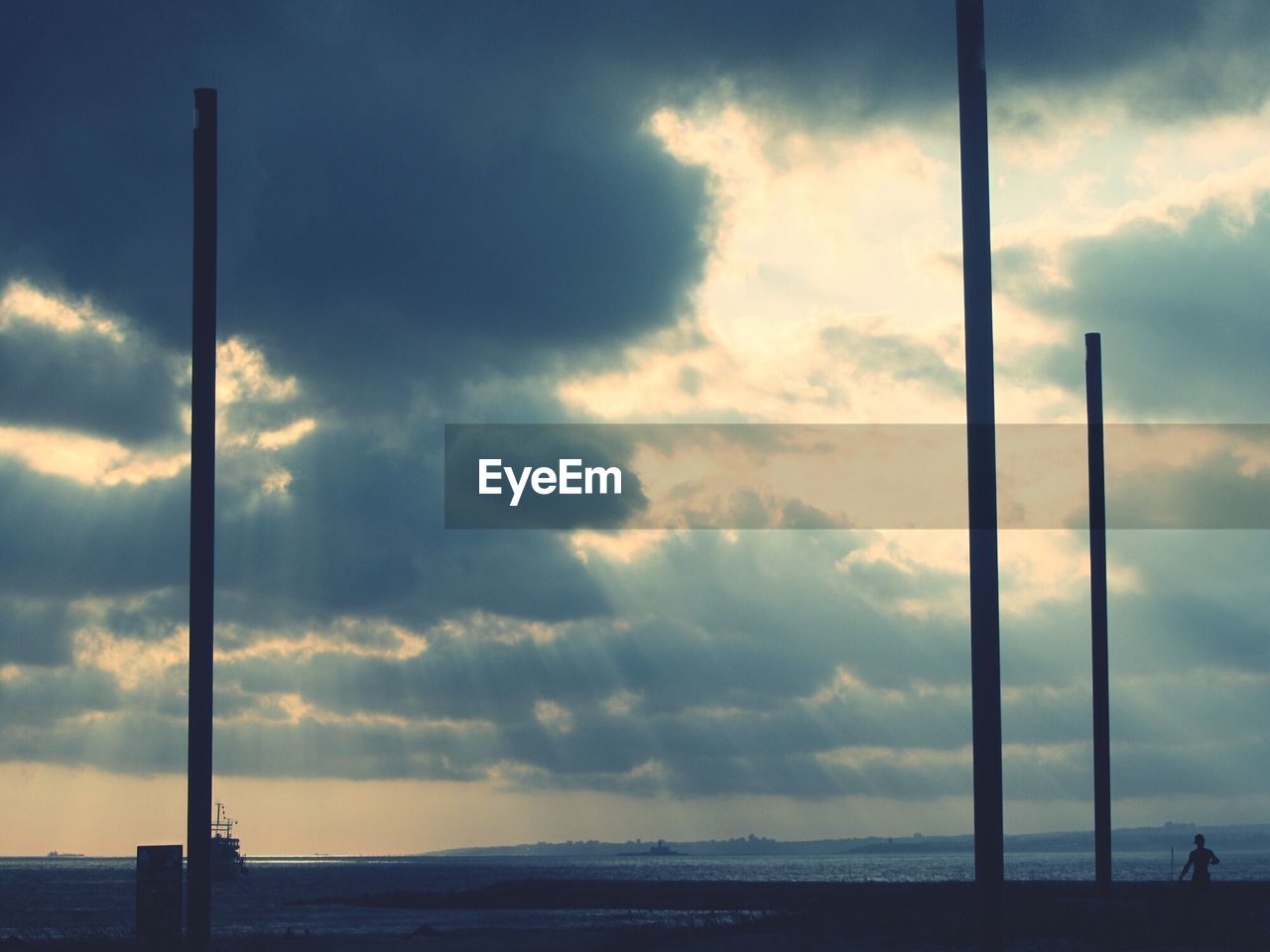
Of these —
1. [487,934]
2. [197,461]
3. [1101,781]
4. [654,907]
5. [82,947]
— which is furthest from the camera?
[654,907]

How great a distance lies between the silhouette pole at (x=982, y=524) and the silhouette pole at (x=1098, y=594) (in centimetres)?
1600

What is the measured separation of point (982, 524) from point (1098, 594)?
55.5 feet

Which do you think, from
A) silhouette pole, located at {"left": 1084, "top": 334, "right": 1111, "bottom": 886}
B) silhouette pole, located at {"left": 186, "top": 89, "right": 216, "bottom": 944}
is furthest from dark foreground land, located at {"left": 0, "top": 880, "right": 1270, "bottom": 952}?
silhouette pole, located at {"left": 186, "top": 89, "right": 216, "bottom": 944}

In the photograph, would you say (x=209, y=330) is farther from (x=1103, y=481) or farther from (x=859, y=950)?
(x=1103, y=481)

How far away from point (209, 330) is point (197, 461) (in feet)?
4.64

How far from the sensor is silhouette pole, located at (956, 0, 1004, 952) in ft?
36.4

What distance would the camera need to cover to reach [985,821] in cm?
1113

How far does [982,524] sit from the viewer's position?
443 inches

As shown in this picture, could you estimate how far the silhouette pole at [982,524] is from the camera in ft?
36.4

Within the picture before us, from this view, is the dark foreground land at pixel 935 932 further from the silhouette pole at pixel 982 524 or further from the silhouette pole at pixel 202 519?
the silhouette pole at pixel 202 519

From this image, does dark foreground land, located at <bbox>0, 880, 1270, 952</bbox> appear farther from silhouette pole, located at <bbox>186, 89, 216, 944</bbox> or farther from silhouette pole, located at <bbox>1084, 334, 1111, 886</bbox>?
silhouette pole, located at <bbox>186, 89, 216, 944</bbox>

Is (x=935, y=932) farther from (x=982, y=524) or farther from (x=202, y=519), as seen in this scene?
(x=202, y=519)

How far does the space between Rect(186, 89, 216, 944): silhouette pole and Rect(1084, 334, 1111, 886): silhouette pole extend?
17.6 metres

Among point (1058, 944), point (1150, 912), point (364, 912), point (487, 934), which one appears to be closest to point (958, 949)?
point (1058, 944)
